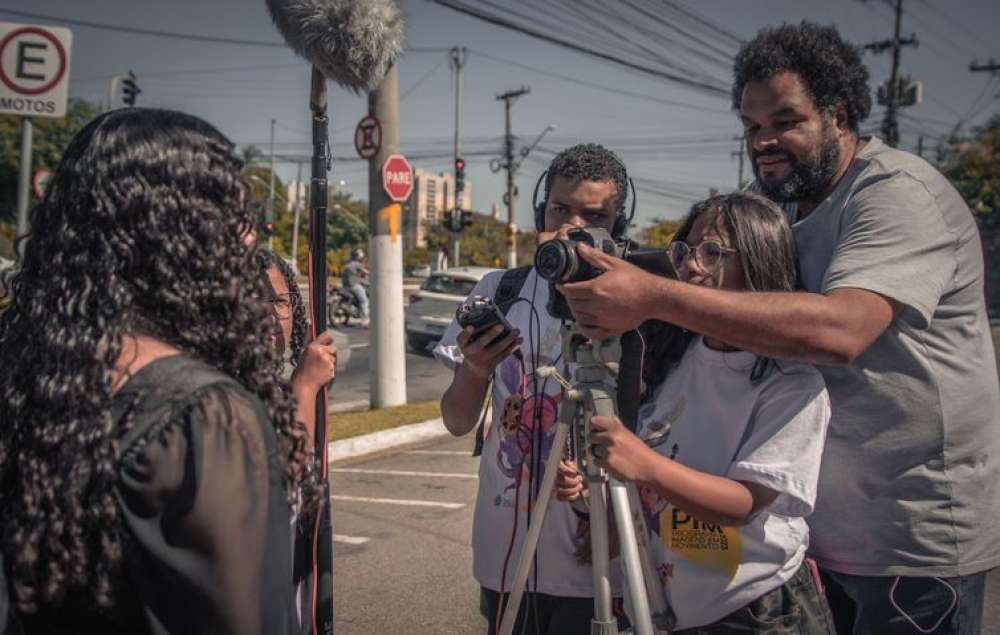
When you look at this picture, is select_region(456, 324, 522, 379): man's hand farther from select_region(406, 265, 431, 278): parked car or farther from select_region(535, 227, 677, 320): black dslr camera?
select_region(406, 265, 431, 278): parked car

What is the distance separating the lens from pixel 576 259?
153cm

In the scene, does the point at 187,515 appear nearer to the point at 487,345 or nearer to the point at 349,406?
the point at 487,345

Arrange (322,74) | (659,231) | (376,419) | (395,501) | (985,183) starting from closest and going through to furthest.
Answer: (322,74), (395,501), (376,419), (985,183), (659,231)

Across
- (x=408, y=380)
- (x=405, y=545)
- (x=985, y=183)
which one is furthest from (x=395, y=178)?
(x=985, y=183)

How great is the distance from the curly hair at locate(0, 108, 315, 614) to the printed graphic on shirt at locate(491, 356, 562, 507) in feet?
2.66

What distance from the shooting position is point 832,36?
194cm

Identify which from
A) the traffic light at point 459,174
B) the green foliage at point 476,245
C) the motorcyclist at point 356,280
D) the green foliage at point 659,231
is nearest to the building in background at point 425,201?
the green foliage at point 476,245

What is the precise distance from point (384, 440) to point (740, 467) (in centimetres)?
599

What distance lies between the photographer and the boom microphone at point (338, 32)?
206cm

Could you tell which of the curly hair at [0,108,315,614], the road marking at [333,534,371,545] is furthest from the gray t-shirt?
the road marking at [333,534,371,545]

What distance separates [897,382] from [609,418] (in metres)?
0.62

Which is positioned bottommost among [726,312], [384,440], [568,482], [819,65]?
[384,440]

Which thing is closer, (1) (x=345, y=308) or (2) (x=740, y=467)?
(2) (x=740, y=467)

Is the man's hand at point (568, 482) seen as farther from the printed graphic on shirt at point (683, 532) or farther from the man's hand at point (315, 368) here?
the man's hand at point (315, 368)
